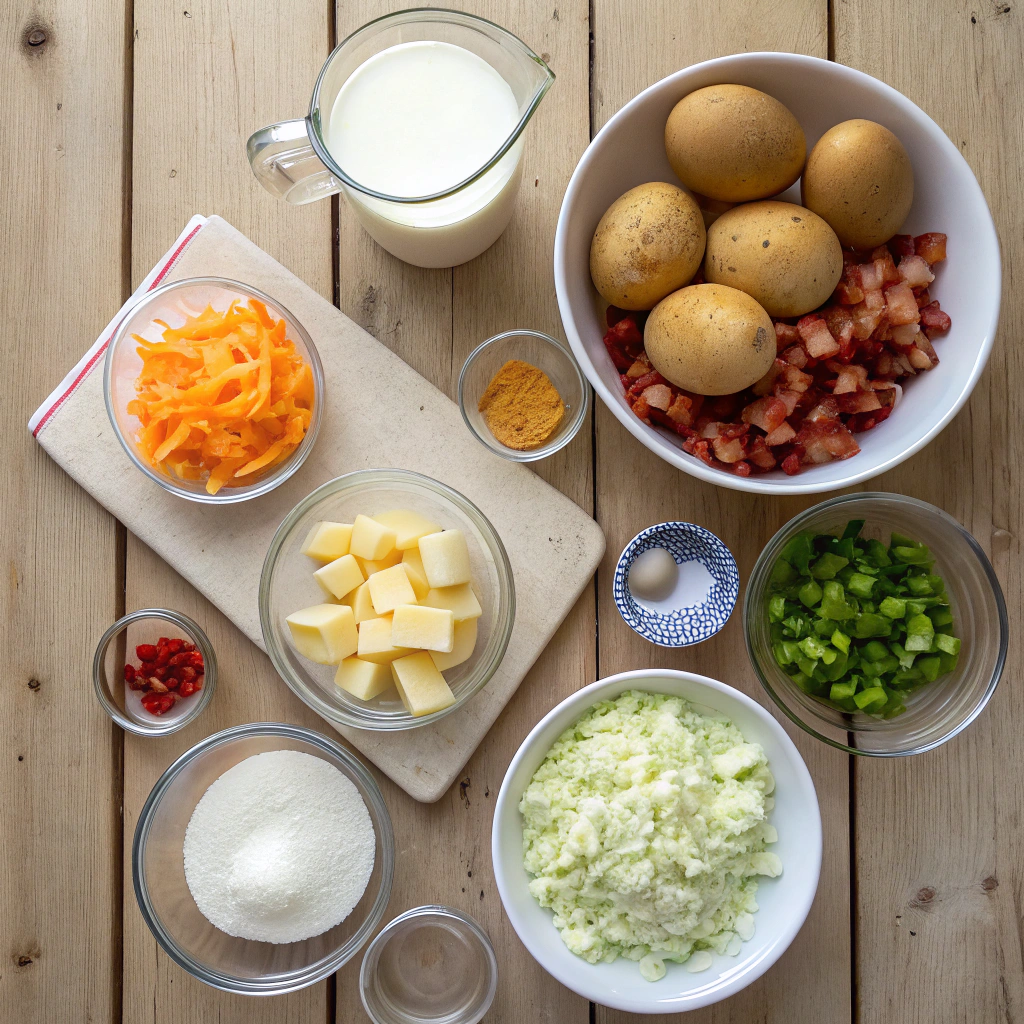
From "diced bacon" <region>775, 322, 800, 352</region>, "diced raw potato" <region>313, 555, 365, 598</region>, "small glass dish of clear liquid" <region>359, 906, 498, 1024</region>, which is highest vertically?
"diced bacon" <region>775, 322, 800, 352</region>

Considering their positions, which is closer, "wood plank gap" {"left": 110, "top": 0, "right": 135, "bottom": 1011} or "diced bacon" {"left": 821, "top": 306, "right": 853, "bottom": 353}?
"diced bacon" {"left": 821, "top": 306, "right": 853, "bottom": 353}

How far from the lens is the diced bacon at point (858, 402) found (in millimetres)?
1294

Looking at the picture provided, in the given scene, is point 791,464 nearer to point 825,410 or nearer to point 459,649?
point 825,410

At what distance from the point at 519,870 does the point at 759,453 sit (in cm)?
80

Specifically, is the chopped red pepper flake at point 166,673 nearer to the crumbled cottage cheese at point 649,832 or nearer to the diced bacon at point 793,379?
the crumbled cottage cheese at point 649,832

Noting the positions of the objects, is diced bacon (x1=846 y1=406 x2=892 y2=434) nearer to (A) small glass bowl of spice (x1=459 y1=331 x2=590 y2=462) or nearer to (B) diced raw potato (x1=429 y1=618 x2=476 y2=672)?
(A) small glass bowl of spice (x1=459 y1=331 x2=590 y2=462)

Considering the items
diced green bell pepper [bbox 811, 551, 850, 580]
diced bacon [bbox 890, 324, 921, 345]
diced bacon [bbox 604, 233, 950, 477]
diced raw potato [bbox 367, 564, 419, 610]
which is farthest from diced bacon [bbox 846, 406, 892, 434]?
diced raw potato [bbox 367, 564, 419, 610]

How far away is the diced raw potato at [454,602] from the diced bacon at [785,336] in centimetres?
65

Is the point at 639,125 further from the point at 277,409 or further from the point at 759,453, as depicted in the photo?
the point at 277,409

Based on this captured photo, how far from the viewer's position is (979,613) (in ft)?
4.47

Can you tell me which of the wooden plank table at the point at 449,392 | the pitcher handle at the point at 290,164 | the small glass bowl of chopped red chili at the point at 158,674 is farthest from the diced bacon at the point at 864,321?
the small glass bowl of chopped red chili at the point at 158,674

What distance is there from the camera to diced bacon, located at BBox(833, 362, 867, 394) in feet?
4.18

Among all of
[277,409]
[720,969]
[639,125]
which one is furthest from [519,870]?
[639,125]

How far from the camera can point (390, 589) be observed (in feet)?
4.34
